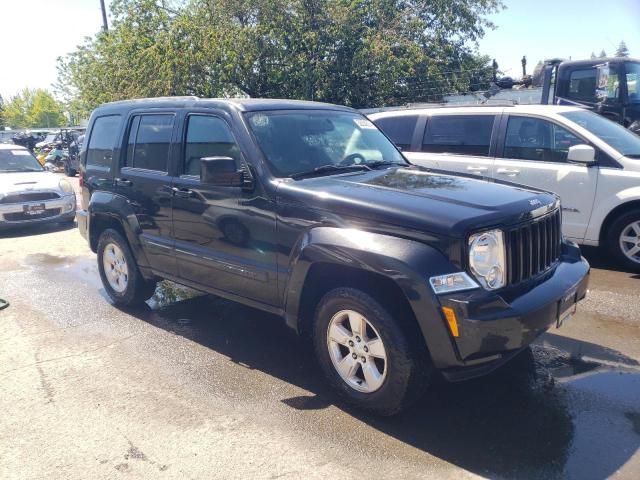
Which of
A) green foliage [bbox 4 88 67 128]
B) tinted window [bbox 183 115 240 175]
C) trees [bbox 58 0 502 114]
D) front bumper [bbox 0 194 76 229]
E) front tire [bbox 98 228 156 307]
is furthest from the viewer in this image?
green foliage [bbox 4 88 67 128]

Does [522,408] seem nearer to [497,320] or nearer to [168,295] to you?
[497,320]

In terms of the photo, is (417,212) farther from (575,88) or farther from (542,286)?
(575,88)

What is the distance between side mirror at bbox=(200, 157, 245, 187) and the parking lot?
1.43 meters

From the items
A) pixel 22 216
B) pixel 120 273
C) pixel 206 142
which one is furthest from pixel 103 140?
pixel 22 216

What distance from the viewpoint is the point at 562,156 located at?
670 centimetres

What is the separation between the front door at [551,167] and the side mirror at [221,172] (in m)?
4.06

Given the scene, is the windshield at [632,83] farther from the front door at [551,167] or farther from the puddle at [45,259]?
the puddle at [45,259]

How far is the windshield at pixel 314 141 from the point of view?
4.20 metres

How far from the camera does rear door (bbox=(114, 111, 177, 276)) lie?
193 inches

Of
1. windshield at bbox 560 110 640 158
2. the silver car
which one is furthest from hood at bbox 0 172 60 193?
windshield at bbox 560 110 640 158

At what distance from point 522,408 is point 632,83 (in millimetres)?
8994

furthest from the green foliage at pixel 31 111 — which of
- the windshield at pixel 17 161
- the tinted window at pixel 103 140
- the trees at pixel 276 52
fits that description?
the tinted window at pixel 103 140

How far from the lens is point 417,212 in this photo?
3.29 metres

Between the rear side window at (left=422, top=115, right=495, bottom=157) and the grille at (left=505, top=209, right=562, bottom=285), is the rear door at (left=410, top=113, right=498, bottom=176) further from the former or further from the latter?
the grille at (left=505, top=209, right=562, bottom=285)
